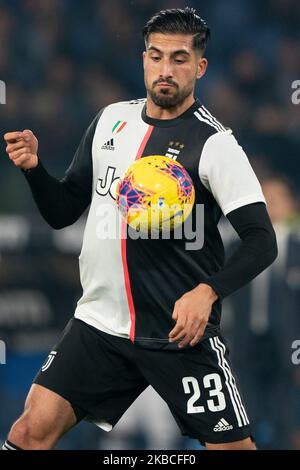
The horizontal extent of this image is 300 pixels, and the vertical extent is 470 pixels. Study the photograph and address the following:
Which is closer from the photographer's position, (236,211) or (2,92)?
(236,211)

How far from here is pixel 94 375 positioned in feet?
15.0

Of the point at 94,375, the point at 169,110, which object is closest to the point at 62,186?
the point at 169,110

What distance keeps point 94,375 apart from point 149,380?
0.22 meters

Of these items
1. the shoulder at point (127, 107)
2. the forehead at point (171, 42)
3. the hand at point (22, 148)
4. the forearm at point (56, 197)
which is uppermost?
the forehead at point (171, 42)

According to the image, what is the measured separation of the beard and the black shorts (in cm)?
94

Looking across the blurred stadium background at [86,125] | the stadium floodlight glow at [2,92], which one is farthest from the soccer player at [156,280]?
the stadium floodlight glow at [2,92]

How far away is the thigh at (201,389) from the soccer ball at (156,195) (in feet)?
1.70

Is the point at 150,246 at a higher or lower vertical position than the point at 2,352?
higher

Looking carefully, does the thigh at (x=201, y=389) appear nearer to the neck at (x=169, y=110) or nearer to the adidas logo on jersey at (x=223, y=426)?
the adidas logo on jersey at (x=223, y=426)

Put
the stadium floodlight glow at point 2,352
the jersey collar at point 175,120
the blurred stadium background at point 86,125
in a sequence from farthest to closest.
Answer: the blurred stadium background at point 86,125
the stadium floodlight glow at point 2,352
the jersey collar at point 175,120

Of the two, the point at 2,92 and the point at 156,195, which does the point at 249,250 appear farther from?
the point at 2,92

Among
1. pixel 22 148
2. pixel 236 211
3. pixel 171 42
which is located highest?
pixel 171 42

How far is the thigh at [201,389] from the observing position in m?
4.47

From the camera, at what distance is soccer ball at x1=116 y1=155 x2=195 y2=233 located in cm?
436
